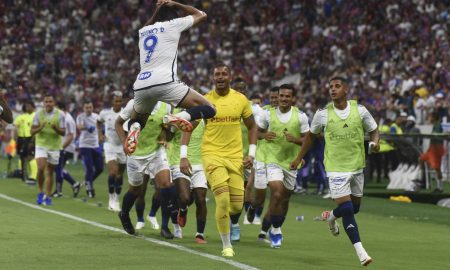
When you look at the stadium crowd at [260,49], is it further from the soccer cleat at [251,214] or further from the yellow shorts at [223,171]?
the yellow shorts at [223,171]

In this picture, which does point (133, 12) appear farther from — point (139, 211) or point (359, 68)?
point (139, 211)

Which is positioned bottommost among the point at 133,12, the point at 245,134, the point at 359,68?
the point at 245,134

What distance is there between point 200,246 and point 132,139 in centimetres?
225

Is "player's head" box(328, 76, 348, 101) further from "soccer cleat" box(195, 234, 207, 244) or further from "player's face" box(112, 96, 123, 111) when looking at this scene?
"player's face" box(112, 96, 123, 111)

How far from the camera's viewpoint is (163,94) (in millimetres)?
12711

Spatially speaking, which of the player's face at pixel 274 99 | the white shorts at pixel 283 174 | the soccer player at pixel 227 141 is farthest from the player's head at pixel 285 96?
the soccer player at pixel 227 141

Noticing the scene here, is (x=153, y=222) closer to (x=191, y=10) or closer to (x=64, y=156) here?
(x=191, y=10)

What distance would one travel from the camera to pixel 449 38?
36594 millimetres

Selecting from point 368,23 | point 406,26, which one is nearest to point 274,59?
point 368,23

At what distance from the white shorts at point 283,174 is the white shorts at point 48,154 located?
8.51 m

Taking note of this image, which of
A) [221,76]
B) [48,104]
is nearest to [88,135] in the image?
[48,104]

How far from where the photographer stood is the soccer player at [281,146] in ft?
50.5

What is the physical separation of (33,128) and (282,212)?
916cm

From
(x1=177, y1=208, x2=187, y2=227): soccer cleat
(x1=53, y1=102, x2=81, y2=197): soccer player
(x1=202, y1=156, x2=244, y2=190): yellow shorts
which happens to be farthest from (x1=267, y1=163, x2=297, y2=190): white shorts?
(x1=53, y1=102, x2=81, y2=197): soccer player
